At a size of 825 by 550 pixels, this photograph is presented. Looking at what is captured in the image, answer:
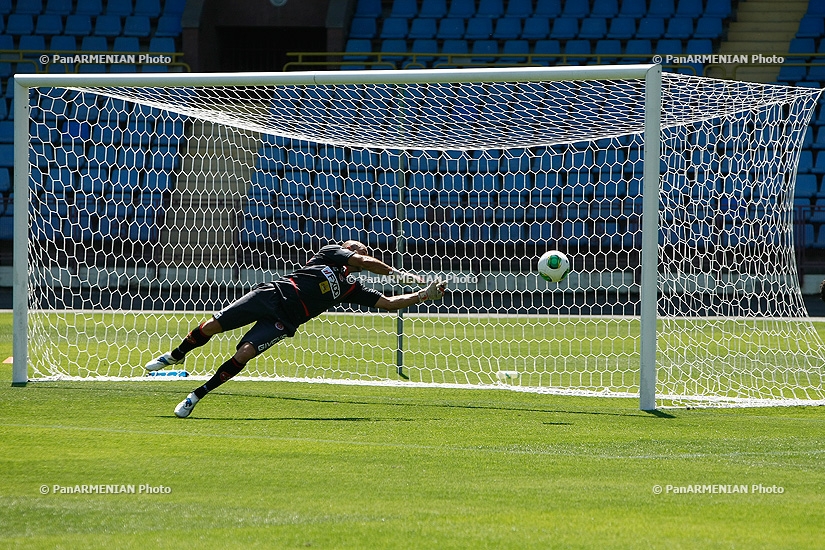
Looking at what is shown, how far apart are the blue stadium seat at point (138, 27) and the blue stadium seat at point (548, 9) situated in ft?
30.0

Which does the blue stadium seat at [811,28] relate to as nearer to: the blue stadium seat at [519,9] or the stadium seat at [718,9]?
the stadium seat at [718,9]

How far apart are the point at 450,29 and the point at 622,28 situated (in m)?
3.96

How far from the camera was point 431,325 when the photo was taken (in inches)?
588

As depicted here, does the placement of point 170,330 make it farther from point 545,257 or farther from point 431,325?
point 545,257

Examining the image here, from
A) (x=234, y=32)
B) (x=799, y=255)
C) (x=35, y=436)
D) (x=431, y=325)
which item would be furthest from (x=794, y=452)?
(x=234, y=32)

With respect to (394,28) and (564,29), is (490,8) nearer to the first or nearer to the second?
(564,29)

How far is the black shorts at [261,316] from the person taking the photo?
26.0 feet

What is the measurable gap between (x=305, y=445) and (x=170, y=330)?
8371 mm

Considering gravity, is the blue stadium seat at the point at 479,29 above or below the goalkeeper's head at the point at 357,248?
above

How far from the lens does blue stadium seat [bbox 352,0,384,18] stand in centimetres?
2405

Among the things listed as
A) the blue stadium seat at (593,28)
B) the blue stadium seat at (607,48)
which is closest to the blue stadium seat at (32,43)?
the blue stadium seat at (593,28)

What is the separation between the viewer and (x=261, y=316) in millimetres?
8031

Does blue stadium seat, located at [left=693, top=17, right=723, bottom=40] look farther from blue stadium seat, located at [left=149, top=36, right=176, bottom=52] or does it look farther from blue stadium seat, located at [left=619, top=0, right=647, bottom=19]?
blue stadium seat, located at [left=149, top=36, right=176, bottom=52]

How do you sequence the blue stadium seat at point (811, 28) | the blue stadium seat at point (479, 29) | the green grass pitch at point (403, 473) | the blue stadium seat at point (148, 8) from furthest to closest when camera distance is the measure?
the blue stadium seat at point (148, 8) → the blue stadium seat at point (479, 29) → the blue stadium seat at point (811, 28) → the green grass pitch at point (403, 473)
